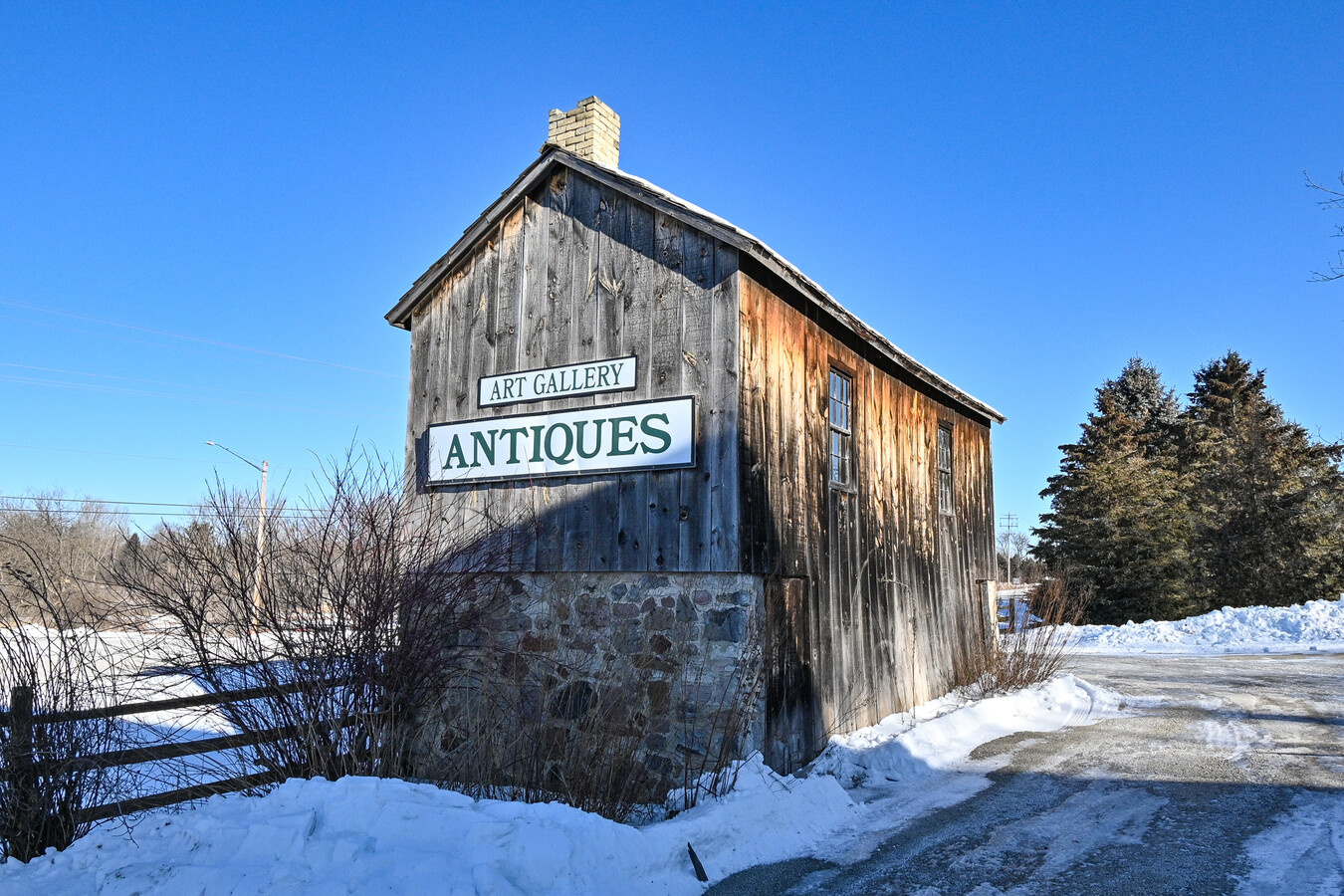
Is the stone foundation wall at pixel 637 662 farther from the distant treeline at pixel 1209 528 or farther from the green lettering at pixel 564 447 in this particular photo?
the distant treeline at pixel 1209 528

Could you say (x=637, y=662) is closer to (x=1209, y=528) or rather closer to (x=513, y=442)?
(x=513, y=442)

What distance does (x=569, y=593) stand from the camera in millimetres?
8133

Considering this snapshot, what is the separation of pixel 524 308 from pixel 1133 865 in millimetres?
6928

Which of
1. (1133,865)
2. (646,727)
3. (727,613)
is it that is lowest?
(1133,865)

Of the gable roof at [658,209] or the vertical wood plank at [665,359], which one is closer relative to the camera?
the vertical wood plank at [665,359]

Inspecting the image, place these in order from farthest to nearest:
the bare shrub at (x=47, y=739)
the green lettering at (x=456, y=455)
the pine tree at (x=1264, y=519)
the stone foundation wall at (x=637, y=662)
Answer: the pine tree at (x=1264, y=519) < the green lettering at (x=456, y=455) < the stone foundation wall at (x=637, y=662) < the bare shrub at (x=47, y=739)

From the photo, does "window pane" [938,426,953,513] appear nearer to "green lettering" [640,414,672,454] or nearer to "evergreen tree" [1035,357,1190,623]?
"green lettering" [640,414,672,454]

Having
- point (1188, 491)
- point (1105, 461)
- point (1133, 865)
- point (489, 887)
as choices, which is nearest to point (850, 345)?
point (1133, 865)

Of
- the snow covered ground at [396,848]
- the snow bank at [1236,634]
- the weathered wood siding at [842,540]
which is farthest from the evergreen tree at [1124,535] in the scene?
the snow covered ground at [396,848]

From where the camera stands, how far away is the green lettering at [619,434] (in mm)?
8062

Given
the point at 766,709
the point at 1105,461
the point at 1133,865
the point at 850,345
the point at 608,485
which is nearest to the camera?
the point at 1133,865

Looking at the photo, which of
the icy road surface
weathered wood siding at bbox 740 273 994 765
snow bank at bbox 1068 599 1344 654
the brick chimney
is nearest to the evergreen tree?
snow bank at bbox 1068 599 1344 654

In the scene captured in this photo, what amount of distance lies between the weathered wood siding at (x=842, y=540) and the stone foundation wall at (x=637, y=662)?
1.31 feet

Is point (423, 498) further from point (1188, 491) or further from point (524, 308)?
point (1188, 491)
